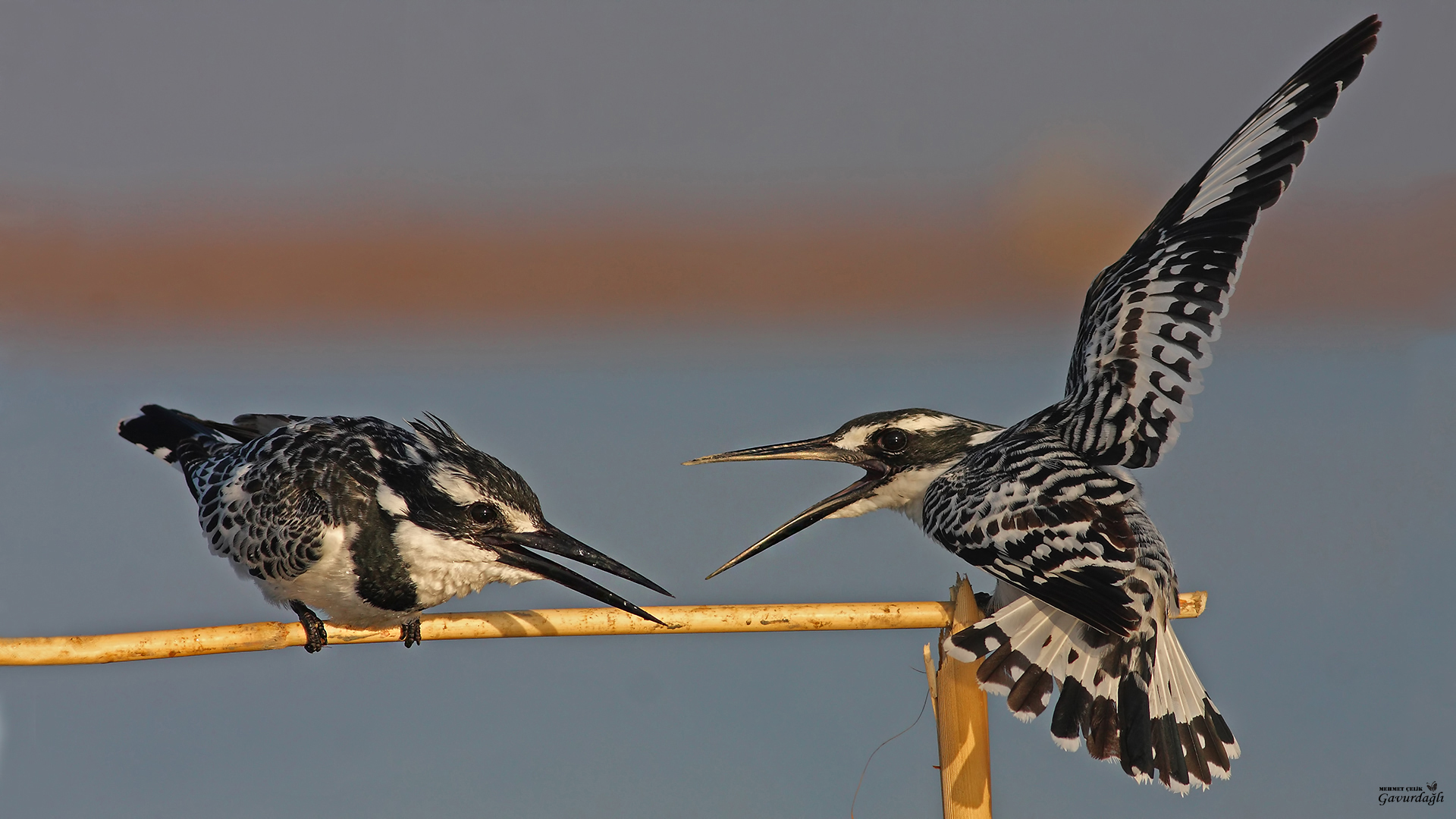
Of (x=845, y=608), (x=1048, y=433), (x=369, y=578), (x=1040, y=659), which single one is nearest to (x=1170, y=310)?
(x=1048, y=433)

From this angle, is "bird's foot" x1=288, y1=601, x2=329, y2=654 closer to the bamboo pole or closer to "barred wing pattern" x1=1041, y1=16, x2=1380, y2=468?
the bamboo pole

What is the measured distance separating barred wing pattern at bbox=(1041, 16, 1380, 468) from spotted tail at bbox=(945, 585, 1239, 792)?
61cm

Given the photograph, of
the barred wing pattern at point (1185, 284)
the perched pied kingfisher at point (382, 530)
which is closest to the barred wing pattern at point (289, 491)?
the perched pied kingfisher at point (382, 530)

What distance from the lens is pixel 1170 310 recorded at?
11.7ft

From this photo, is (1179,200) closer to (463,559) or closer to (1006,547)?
(1006,547)

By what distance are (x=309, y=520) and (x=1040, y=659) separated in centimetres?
199

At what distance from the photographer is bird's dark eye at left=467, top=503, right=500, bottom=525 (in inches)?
127

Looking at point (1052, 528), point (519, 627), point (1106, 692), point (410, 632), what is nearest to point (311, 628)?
point (410, 632)

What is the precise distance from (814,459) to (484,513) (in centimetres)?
133

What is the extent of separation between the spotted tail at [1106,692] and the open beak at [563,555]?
892 millimetres

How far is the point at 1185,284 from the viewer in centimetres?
355

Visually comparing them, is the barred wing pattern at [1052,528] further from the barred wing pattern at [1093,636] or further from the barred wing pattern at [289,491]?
the barred wing pattern at [289,491]

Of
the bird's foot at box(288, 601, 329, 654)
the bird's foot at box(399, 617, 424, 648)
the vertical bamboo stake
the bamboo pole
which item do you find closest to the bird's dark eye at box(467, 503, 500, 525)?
the bamboo pole

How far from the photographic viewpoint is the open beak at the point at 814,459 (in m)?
3.96
